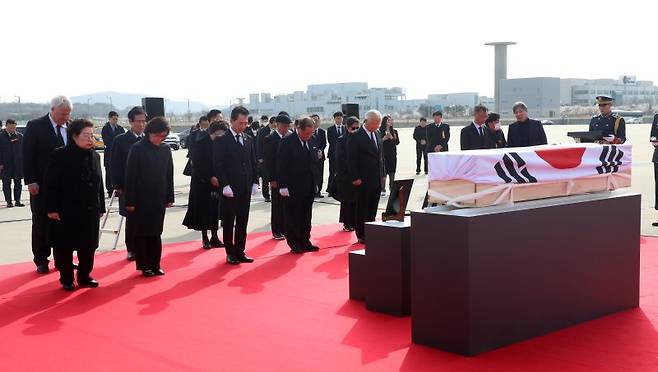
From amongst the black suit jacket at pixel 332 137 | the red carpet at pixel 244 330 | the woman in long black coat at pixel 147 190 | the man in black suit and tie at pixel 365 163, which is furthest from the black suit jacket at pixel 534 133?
Answer: the black suit jacket at pixel 332 137

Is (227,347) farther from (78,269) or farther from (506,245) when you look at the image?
(78,269)

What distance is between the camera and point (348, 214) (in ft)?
33.2

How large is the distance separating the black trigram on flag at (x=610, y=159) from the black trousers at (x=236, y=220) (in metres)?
3.89

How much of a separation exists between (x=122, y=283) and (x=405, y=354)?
137 inches

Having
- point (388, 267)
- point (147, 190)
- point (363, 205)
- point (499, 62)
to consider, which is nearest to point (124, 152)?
point (147, 190)

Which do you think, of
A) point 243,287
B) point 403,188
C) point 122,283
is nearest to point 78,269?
point 122,283

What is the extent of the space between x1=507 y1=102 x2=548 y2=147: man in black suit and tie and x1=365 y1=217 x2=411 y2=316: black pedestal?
4.62 metres

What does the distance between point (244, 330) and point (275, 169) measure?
395 centimetres

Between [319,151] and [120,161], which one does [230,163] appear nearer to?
[120,161]

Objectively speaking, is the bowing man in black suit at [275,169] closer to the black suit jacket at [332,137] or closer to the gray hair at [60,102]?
the gray hair at [60,102]

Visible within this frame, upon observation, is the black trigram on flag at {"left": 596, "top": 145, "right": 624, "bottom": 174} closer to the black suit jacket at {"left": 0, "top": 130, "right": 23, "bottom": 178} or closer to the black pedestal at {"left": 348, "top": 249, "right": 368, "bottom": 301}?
the black pedestal at {"left": 348, "top": 249, "right": 368, "bottom": 301}

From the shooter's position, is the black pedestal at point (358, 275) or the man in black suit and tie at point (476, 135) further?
the man in black suit and tie at point (476, 135)

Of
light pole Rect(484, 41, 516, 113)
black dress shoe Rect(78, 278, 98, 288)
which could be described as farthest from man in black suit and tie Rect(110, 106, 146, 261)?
light pole Rect(484, 41, 516, 113)

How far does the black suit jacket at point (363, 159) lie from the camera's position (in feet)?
29.5
